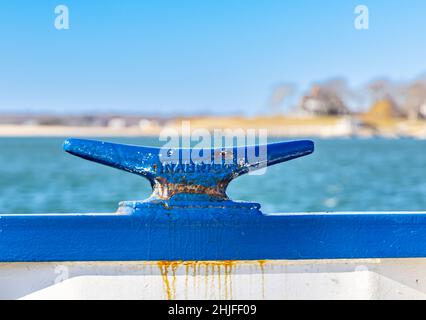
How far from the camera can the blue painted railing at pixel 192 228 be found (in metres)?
2.22

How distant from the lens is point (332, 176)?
121 ft

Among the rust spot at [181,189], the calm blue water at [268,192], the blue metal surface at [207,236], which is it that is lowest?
the calm blue water at [268,192]

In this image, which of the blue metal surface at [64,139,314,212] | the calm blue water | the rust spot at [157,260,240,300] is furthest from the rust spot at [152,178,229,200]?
the calm blue water

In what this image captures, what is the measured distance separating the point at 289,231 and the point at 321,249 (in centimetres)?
11

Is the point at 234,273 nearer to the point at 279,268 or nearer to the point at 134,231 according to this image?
the point at 279,268

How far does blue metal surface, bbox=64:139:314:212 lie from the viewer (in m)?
2.28

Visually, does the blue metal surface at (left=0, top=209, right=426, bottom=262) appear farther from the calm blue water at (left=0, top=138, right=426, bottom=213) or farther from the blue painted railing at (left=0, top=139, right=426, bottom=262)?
the calm blue water at (left=0, top=138, right=426, bottom=213)

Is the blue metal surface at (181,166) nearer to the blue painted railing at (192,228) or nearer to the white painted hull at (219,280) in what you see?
the blue painted railing at (192,228)

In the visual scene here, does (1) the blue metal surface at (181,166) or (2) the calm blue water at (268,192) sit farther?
(2) the calm blue water at (268,192)

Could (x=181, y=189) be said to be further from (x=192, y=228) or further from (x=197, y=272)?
(x=197, y=272)

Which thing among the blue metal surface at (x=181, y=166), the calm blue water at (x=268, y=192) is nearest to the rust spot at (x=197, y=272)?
the blue metal surface at (x=181, y=166)

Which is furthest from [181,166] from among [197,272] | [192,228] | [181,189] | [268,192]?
[268,192]

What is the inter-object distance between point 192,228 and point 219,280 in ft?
0.61
